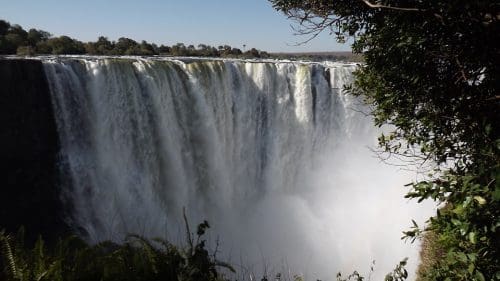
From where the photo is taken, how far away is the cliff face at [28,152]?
43.8ft

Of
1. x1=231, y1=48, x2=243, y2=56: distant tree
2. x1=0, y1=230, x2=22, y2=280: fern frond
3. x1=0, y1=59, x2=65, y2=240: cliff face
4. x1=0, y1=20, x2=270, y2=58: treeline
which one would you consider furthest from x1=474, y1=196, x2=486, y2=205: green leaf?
x1=231, y1=48, x2=243, y2=56: distant tree

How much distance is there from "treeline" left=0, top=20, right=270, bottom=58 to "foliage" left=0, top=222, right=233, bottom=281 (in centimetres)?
2049

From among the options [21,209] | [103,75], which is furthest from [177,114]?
[21,209]

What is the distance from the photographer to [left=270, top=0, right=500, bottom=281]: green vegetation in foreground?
336 cm

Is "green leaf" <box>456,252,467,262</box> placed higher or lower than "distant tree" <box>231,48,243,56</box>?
lower

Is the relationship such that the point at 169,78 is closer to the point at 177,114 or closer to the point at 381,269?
the point at 177,114

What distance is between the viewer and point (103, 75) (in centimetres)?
1490

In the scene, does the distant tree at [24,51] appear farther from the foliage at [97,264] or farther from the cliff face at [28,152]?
the foliage at [97,264]

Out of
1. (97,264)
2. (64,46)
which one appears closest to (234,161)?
(64,46)

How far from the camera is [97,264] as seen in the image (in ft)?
11.3

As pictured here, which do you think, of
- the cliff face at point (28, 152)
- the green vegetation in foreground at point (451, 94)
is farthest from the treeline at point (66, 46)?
the green vegetation in foreground at point (451, 94)

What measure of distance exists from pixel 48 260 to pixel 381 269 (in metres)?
14.4

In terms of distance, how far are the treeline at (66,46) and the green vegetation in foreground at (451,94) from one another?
20247mm

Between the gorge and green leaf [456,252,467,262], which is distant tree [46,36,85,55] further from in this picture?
green leaf [456,252,467,262]
